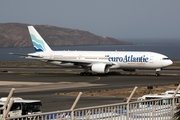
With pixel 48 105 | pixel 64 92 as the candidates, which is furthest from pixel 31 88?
pixel 48 105

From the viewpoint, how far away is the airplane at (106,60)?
2721 inches

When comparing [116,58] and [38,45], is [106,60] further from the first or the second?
[38,45]

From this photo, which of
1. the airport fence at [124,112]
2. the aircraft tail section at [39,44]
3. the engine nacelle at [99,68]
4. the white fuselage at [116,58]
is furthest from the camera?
the aircraft tail section at [39,44]

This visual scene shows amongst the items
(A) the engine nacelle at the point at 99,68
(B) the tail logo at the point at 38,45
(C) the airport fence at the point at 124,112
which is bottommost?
(A) the engine nacelle at the point at 99,68

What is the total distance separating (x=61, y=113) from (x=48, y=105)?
77.0 feet

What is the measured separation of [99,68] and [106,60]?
2.19 m

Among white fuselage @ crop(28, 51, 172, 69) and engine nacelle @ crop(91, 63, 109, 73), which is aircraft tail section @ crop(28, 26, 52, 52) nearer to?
white fuselage @ crop(28, 51, 172, 69)

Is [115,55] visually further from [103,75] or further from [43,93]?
[43,93]

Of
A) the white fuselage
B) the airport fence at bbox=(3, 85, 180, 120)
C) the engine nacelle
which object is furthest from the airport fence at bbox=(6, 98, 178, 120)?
the engine nacelle

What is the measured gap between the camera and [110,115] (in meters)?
14.4

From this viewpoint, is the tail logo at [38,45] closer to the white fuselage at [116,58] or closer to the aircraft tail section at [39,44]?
the aircraft tail section at [39,44]

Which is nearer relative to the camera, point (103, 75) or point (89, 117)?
point (89, 117)

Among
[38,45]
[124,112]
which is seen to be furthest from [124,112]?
[38,45]

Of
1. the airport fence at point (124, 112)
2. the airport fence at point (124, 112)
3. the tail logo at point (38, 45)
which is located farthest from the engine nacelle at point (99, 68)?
the airport fence at point (124, 112)
